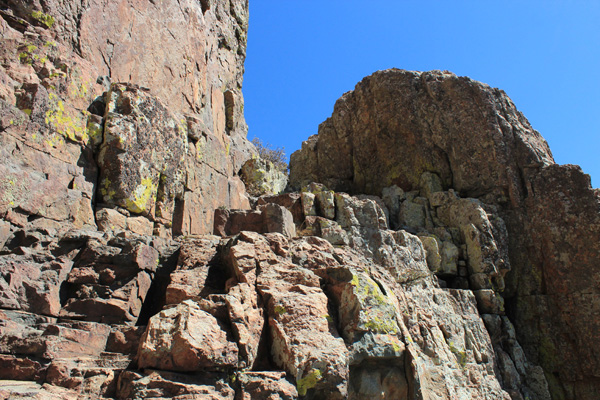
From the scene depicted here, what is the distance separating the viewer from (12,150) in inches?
279

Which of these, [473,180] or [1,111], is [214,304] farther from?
[473,180]

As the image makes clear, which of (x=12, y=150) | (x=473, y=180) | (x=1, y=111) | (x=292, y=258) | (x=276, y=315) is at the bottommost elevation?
(x=276, y=315)

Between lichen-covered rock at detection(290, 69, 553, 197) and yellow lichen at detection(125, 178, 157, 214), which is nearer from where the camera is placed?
yellow lichen at detection(125, 178, 157, 214)

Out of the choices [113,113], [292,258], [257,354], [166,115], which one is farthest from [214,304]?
[166,115]

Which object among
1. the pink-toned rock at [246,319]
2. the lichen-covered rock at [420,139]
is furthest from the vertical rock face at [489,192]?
the pink-toned rock at [246,319]

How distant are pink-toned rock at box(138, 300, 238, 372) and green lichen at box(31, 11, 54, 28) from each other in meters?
6.33

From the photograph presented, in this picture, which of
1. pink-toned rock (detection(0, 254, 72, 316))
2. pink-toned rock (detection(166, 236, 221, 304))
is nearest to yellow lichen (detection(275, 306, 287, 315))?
pink-toned rock (detection(166, 236, 221, 304))

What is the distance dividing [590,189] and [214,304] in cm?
1530

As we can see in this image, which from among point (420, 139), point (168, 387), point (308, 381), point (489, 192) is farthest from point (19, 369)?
point (420, 139)

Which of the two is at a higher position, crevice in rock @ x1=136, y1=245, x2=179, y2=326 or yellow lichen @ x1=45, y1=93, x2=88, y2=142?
yellow lichen @ x1=45, y1=93, x2=88, y2=142

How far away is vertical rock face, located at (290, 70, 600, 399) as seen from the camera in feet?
51.6

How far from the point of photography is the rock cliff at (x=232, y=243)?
216 inches

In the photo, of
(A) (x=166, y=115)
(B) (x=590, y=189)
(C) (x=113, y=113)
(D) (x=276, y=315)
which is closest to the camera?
(D) (x=276, y=315)

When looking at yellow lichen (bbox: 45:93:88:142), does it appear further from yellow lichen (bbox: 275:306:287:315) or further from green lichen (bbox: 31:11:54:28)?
yellow lichen (bbox: 275:306:287:315)
